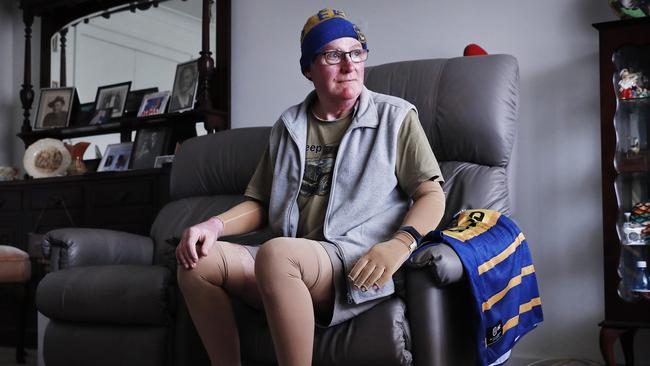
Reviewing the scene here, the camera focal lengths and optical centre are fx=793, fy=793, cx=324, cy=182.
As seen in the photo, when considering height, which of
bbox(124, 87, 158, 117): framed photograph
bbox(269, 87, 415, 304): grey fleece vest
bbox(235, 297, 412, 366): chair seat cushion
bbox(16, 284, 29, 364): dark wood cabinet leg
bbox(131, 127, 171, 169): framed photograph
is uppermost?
bbox(124, 87, 158, 117): framed photograph

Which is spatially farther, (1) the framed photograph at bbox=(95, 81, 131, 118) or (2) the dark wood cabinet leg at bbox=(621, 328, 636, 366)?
(1) the framed photograph at bbox=(95, 81, 131, 118)

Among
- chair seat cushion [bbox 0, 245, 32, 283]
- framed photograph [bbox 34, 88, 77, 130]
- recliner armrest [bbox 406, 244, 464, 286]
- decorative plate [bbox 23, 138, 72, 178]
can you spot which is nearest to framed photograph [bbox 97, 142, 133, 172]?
decorative plate [bbox 23, 138, 72, 178]

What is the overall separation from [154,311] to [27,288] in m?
1.47

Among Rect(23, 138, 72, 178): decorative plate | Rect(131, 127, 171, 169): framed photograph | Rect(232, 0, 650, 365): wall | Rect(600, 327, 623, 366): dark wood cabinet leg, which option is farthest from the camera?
Rect(23, 138, 72, 178): decorative plate

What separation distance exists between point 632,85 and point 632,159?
235mm

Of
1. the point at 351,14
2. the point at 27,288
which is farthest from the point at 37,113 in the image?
the point at 351,14

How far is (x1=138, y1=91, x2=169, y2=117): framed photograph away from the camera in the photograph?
385 centimetres

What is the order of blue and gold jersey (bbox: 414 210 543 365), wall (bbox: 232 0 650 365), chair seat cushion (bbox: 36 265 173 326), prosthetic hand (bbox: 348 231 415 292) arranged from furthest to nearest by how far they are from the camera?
1. wall (bbox: 232 0 650 365)
2. chair seat cushion (bbox: 36 265 173 326)
3. blue and gold jersey (bbox: 414 210 543 365)
4. prosthetic hand (bbox: 348 231 415 292)

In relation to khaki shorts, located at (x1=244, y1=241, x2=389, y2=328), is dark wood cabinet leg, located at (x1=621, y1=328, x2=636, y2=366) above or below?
below

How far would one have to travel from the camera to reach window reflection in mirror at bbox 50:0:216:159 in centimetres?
384

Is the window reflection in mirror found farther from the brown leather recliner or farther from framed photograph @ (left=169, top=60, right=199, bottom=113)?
the brown leather recliner

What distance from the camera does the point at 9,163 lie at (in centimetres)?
464

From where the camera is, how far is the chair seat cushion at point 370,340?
5.46ft

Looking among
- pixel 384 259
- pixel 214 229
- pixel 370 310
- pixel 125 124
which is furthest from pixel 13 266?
pixel 384 259
